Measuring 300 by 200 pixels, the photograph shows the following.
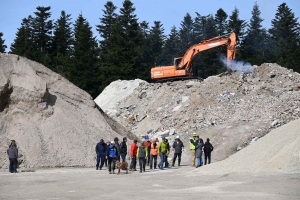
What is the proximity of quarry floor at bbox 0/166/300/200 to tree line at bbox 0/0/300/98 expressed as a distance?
3824cm

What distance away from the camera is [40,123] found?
83.2 ft

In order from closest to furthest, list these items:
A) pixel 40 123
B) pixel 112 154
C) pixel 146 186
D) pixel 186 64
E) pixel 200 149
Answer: pixel 146 186
pixel 112 154
pixel 200 149
pixel 40 123
pixel 186 64

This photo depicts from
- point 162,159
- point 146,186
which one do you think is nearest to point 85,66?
point 162,159

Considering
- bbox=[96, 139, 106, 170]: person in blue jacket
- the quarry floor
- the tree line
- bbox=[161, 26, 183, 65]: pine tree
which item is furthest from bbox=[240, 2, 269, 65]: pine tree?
the quarry floor

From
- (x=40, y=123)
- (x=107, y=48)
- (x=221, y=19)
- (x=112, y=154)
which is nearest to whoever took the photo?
(x=112, y=154)

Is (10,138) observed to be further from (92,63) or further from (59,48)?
(59,48)

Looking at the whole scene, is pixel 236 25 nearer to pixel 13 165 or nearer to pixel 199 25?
pixel 199 25

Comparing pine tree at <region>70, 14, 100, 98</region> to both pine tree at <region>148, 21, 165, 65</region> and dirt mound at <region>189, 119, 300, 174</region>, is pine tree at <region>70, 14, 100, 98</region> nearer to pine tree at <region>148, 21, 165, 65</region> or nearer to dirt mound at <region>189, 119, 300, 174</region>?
pine tree at <region>148, 21, 165, 65</region>

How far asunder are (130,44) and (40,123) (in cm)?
3693

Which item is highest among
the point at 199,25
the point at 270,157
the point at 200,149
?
the point at 199,25

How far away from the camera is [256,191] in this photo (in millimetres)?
14695

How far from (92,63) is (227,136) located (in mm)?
31308

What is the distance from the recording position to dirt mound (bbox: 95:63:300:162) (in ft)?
105

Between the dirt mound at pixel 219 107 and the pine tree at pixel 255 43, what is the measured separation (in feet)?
78.3
